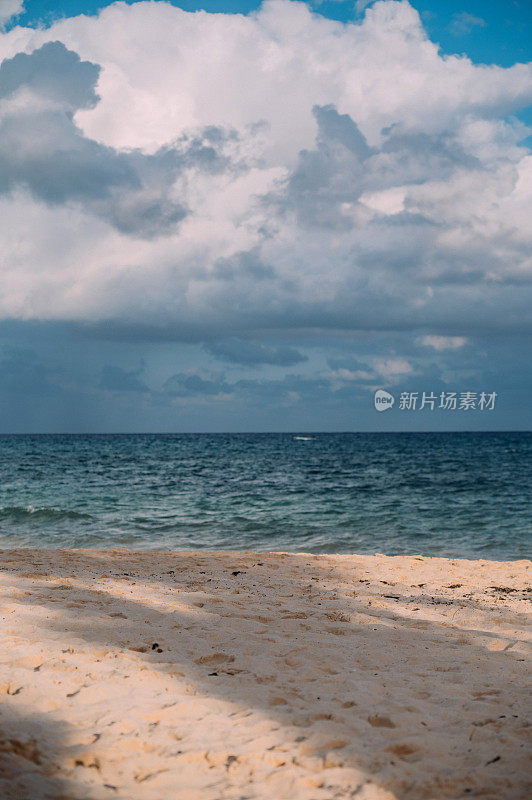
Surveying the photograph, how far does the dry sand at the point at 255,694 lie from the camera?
334 centimetres

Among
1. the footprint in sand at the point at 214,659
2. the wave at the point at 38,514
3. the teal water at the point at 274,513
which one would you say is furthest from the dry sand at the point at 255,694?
the wave at the point at 38,514

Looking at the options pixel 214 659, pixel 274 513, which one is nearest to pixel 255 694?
pixel 214 659

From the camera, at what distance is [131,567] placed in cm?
1077

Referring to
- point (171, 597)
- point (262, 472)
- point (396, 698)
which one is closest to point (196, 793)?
point (396, 698)

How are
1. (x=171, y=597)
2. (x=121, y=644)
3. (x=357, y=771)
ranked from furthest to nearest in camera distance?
1. (x=171, y=597)
2. (x=121, y=644)
3. (x=357, y=771)

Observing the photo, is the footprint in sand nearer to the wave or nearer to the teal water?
the teal water

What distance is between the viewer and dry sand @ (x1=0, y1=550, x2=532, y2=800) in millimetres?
3340

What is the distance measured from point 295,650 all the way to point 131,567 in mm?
5962

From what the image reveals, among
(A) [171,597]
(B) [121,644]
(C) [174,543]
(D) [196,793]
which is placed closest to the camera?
(D) [196,793]

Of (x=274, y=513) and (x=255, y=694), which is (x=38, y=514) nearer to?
(x=274, y=513)

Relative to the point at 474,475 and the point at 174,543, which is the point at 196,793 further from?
the point at 474,475

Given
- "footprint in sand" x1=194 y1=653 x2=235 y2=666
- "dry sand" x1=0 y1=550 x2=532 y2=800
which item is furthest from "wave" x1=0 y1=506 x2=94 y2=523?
"footprint in sand" x1=194 y1=653 x2=235 y2=666

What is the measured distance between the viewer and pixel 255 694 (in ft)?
14.6

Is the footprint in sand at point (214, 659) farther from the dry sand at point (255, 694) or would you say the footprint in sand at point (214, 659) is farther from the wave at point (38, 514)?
the wave at point (38, 514)
